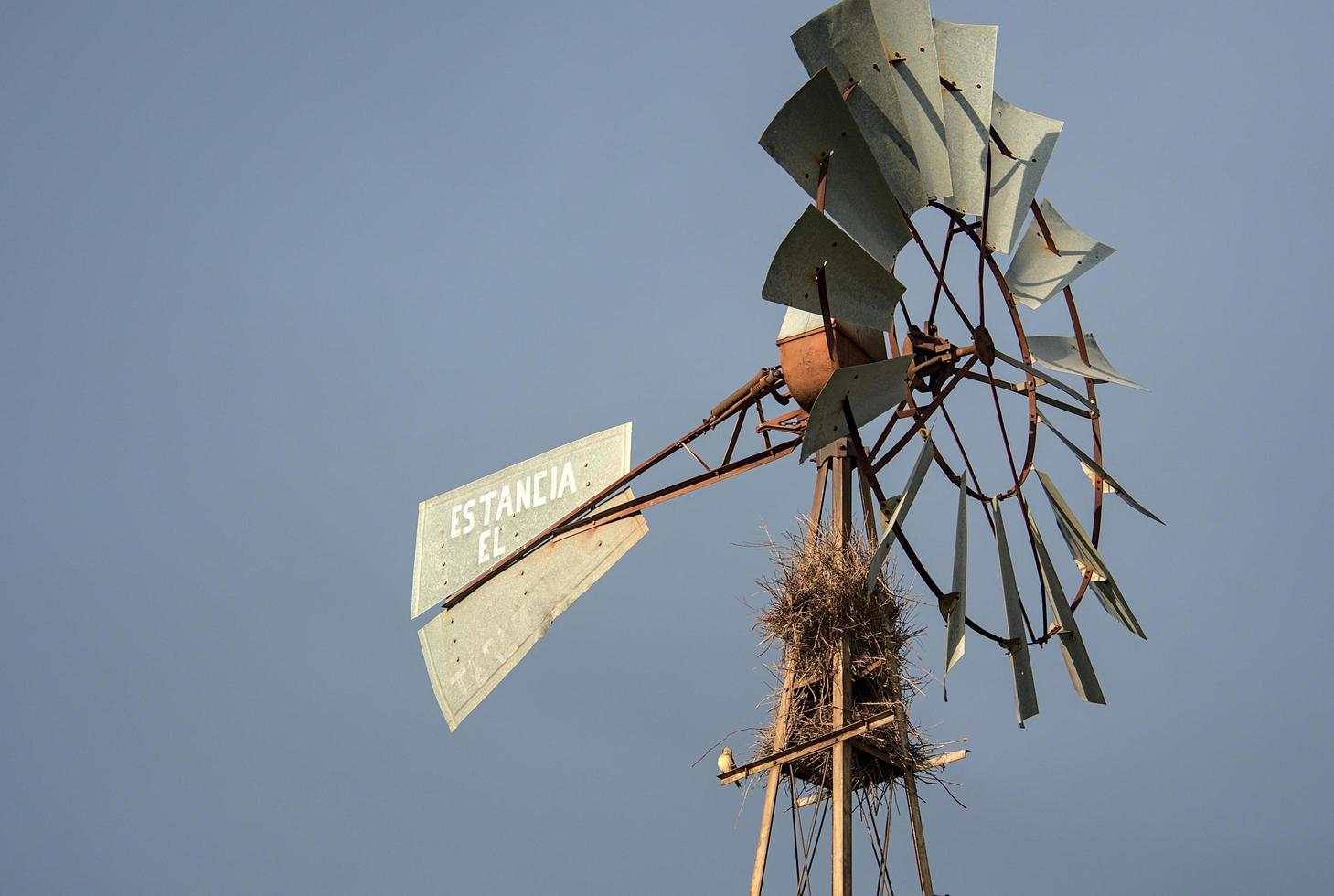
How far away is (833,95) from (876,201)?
66 centimetres

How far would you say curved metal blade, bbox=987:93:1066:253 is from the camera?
30.8 ft

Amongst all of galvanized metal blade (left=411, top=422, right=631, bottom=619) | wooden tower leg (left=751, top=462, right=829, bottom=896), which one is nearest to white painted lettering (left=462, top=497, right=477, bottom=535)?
galvanized metal blade (left=411, top=422, right=631, bottom=619)

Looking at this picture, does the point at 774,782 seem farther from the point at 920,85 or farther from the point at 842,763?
the point at 920,85

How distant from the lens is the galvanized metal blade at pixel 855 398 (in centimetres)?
814

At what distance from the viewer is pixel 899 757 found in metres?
8.73

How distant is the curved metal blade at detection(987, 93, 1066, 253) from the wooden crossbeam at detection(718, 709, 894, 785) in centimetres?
274

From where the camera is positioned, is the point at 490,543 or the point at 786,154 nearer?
the point at 786,154

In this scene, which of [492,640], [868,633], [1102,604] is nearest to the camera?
[868,633]

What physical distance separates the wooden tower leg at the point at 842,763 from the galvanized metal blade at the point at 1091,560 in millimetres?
1211

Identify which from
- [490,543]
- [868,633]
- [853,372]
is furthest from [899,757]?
[490,543]

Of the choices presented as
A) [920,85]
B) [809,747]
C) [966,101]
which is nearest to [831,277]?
[920,85]

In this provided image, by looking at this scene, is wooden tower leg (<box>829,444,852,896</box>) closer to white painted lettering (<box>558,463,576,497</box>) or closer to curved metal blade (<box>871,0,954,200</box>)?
curved metal blade (<box>871,0,954,200</box>)

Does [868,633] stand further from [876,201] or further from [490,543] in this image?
[490,543]

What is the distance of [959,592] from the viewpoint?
29.0ft
